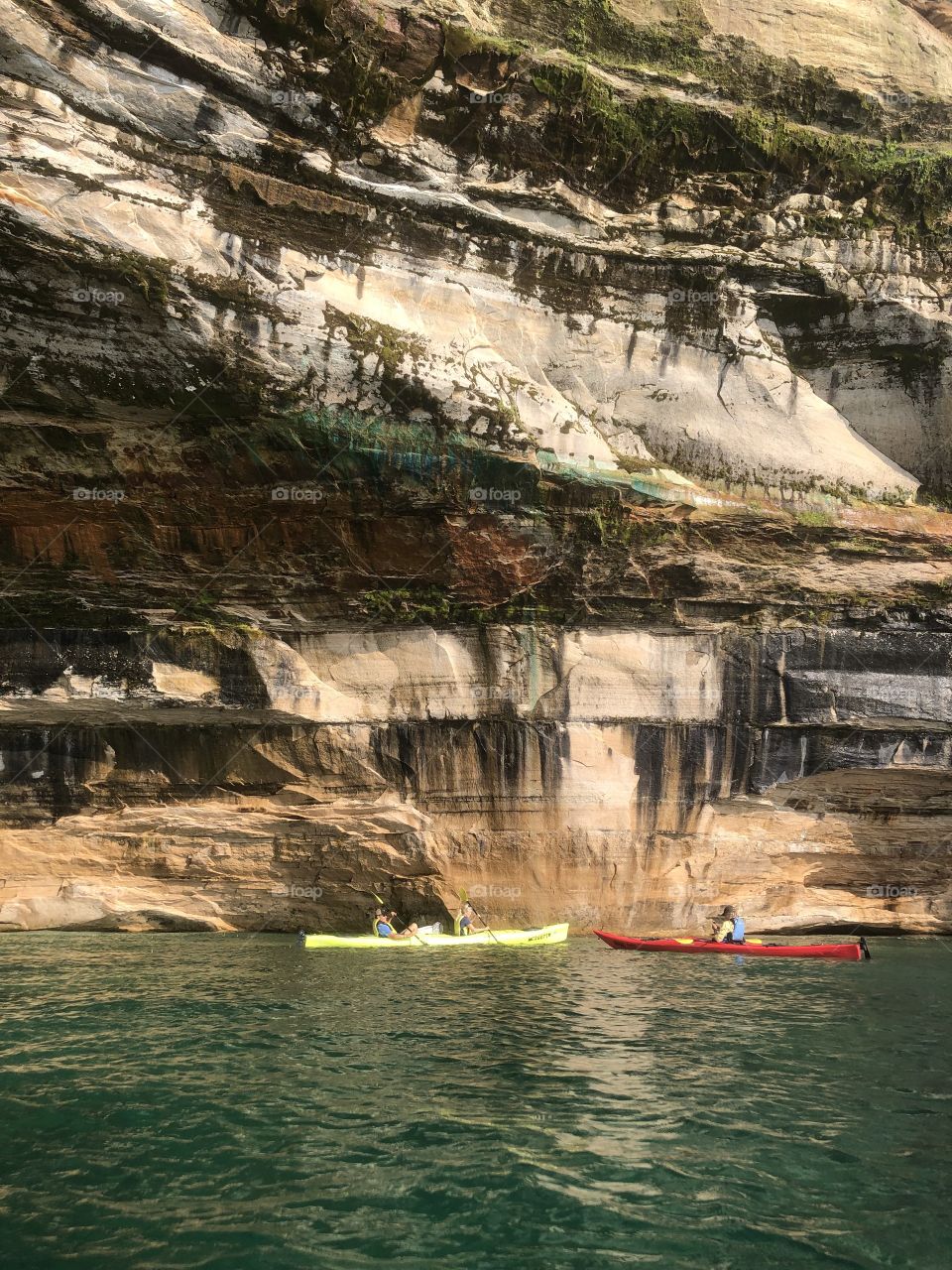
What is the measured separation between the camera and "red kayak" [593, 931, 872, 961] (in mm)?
16203

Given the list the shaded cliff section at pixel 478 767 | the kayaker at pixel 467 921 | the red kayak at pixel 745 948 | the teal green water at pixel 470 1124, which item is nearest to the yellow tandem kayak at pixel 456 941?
the kayaker at pixel 467 921

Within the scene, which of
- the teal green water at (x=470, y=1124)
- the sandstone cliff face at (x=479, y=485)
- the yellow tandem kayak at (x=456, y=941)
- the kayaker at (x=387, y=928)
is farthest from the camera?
the kayaker at (x=387, y=928)

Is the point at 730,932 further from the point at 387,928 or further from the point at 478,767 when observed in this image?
the point at 387,928

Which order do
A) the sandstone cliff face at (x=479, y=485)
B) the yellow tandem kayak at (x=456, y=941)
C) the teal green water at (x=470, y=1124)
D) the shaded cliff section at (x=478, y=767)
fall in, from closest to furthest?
the teal green water at (x=470, y=1124) → the sandstone cliff face at (x=479, y=485) → the yellow tandem kayak at (x=456, y=941) → the shaded cliff section at (x=478, y=767)

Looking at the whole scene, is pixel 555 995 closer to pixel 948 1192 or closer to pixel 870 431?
pixel 948 1192

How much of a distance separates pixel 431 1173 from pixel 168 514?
1328 centimetres

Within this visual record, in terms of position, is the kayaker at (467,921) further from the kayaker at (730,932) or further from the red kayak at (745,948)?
the kayaker at (730,932)

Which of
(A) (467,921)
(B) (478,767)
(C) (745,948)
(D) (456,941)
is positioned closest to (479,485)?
(B) (478,767)

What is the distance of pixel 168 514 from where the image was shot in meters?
17.1

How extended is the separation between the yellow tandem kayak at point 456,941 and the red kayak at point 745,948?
0.99 metres

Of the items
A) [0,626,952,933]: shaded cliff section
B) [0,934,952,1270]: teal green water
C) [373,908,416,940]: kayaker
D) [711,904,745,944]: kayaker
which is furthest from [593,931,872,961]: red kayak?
[373,908,416,940]: kayaker

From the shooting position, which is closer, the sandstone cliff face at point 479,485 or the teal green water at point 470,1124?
the teal green water at point 470,1124

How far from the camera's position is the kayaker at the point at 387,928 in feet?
58.3

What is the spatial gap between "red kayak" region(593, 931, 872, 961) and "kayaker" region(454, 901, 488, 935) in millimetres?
2421
